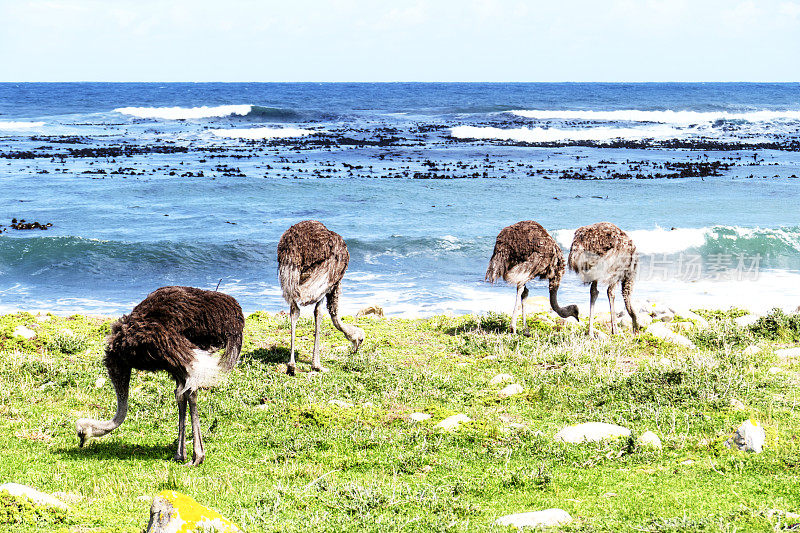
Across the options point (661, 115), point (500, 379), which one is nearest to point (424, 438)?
point (500, 379)

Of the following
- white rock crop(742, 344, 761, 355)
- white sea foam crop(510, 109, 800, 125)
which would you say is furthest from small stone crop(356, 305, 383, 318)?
white sea foam crop(510, 109, 800, 125)

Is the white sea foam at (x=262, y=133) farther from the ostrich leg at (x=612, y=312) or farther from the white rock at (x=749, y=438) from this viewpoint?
the white rock at (x=749, y=438)

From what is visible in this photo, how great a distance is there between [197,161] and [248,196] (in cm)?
1135

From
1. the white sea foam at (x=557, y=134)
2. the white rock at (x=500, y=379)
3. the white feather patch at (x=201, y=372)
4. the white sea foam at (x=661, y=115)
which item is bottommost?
the white rock at (x=500, y=379)

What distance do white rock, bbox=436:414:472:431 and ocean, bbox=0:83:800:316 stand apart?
680 cm

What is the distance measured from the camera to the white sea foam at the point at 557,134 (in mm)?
60969

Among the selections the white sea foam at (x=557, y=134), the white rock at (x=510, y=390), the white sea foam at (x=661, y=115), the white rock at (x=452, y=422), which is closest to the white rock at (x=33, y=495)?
the white rock at (x=452, y=422)

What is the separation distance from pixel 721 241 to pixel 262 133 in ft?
144

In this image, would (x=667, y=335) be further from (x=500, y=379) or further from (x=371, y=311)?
(x=371, y=311)

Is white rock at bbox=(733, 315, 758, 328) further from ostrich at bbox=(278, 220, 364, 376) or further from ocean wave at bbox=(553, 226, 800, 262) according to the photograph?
ocean wave at bbox=(553, 226, 800, 262)

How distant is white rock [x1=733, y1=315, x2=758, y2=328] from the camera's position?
565 inches

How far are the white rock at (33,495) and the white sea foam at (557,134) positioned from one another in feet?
181

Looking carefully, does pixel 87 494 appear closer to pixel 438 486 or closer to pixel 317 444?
pixel 317 444

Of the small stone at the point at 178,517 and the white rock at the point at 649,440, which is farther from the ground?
the small stone at the point at 178,517
